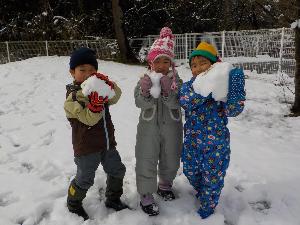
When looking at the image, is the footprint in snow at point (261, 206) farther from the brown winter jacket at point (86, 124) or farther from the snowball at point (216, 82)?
A: the brown winter jacket at point (86, 124)

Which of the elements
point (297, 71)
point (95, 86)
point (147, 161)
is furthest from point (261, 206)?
point (297, 71)

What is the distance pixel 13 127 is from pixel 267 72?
7762mm

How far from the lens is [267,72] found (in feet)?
36.1

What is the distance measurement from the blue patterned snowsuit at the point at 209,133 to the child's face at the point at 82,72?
2.56 ft

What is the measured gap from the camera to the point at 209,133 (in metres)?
3.06

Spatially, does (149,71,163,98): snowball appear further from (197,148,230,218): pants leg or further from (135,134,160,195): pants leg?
(197,148,230,218): pants leg

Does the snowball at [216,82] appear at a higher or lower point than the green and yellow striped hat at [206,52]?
lower

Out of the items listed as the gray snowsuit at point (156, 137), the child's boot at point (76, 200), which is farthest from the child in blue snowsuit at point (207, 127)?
the child's boot at point (76, 200)

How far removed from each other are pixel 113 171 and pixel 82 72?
0.91 meters

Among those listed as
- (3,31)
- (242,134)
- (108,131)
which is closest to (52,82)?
(242,134)

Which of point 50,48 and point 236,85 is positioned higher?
point 236,85

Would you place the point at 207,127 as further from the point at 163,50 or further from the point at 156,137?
the point at 163,50

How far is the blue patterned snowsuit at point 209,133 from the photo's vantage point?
294cm

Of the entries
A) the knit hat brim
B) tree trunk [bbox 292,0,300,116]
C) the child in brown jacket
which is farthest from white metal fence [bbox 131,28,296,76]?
the child in brown jacket
